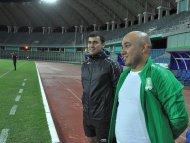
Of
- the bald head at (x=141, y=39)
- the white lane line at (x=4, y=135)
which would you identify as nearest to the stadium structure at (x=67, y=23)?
the white lane line at (x=4, y=135)

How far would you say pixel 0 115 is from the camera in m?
10.8

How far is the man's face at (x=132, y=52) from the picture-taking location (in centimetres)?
328

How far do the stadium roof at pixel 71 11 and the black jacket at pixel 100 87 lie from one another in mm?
63184

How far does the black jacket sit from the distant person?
1528mm

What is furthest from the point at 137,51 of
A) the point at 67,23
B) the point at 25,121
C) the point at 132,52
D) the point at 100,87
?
the point at 67,23

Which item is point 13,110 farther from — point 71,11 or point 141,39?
point 71,11

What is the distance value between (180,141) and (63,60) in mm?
94081

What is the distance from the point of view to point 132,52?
10.8 feet

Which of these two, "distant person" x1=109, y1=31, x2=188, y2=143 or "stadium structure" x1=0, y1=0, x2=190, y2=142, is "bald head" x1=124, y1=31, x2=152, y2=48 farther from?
"stadium structure" x1=0, y1=0, x2=190, y2=142

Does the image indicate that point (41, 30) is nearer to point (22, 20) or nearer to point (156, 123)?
point (22, 20)

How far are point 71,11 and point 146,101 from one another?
99356mm

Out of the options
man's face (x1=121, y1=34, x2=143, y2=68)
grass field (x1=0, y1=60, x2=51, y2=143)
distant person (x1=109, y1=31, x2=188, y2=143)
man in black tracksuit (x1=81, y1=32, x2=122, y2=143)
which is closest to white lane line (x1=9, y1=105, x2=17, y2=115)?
grass field (x1=0, y1=60, x2=51, y2=143)

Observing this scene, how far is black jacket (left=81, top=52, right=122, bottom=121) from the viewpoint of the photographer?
Result: 502 cm

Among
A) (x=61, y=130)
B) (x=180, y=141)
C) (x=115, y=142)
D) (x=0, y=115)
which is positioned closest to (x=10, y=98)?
(x=0, y=115)
